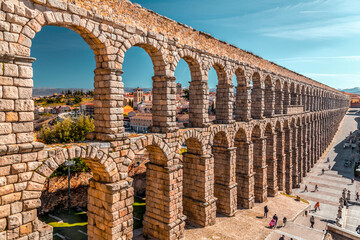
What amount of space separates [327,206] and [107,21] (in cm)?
3015

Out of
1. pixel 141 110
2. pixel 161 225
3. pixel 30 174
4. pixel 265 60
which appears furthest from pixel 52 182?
pixel 141 110

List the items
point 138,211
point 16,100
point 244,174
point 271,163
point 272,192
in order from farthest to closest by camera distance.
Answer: point 271,163 < point 272,192 < point 138,211 < point 244,174 < point 16,100

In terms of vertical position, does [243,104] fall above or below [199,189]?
above

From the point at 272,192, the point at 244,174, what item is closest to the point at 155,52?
the point at 244,174

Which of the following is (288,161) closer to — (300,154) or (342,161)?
(300,154)

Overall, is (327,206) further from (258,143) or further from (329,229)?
(258,143)

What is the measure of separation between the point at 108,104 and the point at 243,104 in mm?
13174

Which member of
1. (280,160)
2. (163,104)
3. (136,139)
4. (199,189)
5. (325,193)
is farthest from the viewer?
(325,193)

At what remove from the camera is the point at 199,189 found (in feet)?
53.1

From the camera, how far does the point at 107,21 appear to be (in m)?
10.3

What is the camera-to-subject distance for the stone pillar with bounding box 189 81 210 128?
51.4 feet

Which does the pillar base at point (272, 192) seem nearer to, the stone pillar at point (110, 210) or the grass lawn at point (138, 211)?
the grass lawn at point (138, 211)

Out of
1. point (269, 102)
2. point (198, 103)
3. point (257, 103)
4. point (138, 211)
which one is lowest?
point (138, 211)

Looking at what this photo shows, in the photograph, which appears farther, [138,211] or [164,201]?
[138,211]
